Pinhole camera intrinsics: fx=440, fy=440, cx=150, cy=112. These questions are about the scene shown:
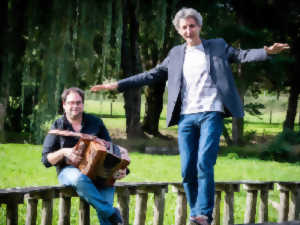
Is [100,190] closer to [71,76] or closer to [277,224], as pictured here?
[277,224]

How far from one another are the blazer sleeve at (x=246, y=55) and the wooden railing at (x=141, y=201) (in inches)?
56.8

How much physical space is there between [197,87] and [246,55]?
42 cm

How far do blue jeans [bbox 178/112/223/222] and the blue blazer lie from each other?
11cm

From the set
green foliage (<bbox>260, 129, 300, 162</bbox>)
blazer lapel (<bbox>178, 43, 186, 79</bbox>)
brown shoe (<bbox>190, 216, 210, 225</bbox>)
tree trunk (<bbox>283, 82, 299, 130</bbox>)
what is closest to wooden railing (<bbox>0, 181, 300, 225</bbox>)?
brown shoe (<bbox>190, 216, 210, 225</bbox>)

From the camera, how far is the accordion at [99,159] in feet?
10.5

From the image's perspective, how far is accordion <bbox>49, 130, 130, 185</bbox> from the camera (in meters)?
3.21

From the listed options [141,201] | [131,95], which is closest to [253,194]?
[141,201]

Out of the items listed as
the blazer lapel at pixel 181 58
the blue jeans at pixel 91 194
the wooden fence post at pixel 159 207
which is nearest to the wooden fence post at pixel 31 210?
the blue jeans at pixel 91 194

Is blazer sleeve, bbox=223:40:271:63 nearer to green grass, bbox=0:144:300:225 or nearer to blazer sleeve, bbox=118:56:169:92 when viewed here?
blazer sleeve, bbox=118:56:169:92

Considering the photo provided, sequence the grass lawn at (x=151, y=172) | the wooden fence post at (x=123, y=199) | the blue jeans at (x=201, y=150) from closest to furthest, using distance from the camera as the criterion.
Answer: the blue jeans at (x=201, y=150)
the wooden fence post at (x=123, y=199)
the grass lawn at (x=151, y=172)

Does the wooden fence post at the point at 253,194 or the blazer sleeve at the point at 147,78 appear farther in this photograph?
the wooden fence post at the point at 253,194

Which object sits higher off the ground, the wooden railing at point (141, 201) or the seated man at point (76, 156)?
the seated man at point (76, 156)

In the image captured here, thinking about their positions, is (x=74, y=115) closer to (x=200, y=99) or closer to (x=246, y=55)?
(x=200, y=99)

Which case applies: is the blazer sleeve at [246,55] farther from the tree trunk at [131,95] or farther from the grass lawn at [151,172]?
the tree trunk at [131,95]
